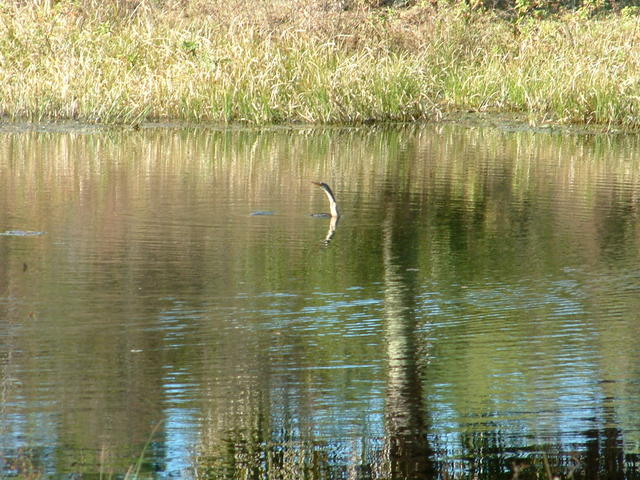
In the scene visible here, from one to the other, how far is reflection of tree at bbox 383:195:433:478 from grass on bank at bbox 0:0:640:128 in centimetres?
939

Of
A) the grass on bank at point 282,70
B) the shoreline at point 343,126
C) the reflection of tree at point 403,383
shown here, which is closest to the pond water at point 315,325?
the reflection of tree at point 403,383

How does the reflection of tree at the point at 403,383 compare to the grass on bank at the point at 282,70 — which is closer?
the reflection of tree at the point at 403,383

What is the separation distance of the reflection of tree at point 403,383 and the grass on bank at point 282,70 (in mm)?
9390

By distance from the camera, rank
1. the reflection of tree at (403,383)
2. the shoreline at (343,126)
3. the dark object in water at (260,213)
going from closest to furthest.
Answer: the reflection of tree at (403,383) → the dark object in water at (260,213) → the shoreline at (343,126)

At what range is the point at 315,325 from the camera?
6262mm

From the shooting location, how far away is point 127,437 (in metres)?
4.51

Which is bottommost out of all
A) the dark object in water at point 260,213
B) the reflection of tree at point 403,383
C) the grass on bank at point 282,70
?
the reflection of tree at point 403,383

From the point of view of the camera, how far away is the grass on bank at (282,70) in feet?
Answer: 55.4

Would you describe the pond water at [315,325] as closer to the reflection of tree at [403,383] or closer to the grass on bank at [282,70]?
the reflection of tree at [403,383]

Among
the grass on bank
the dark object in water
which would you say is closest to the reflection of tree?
the dark object in water

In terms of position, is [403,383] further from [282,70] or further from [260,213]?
[282,70]

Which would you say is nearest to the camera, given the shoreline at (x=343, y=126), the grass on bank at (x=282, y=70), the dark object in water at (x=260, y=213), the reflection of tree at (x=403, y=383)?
the reflection of tree at (x=403, y=383)

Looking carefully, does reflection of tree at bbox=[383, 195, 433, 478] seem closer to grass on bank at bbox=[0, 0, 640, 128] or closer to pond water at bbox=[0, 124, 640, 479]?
pond water at bbox=[0, 124, 640, 479]

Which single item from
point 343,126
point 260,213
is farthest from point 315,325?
point 343,126
